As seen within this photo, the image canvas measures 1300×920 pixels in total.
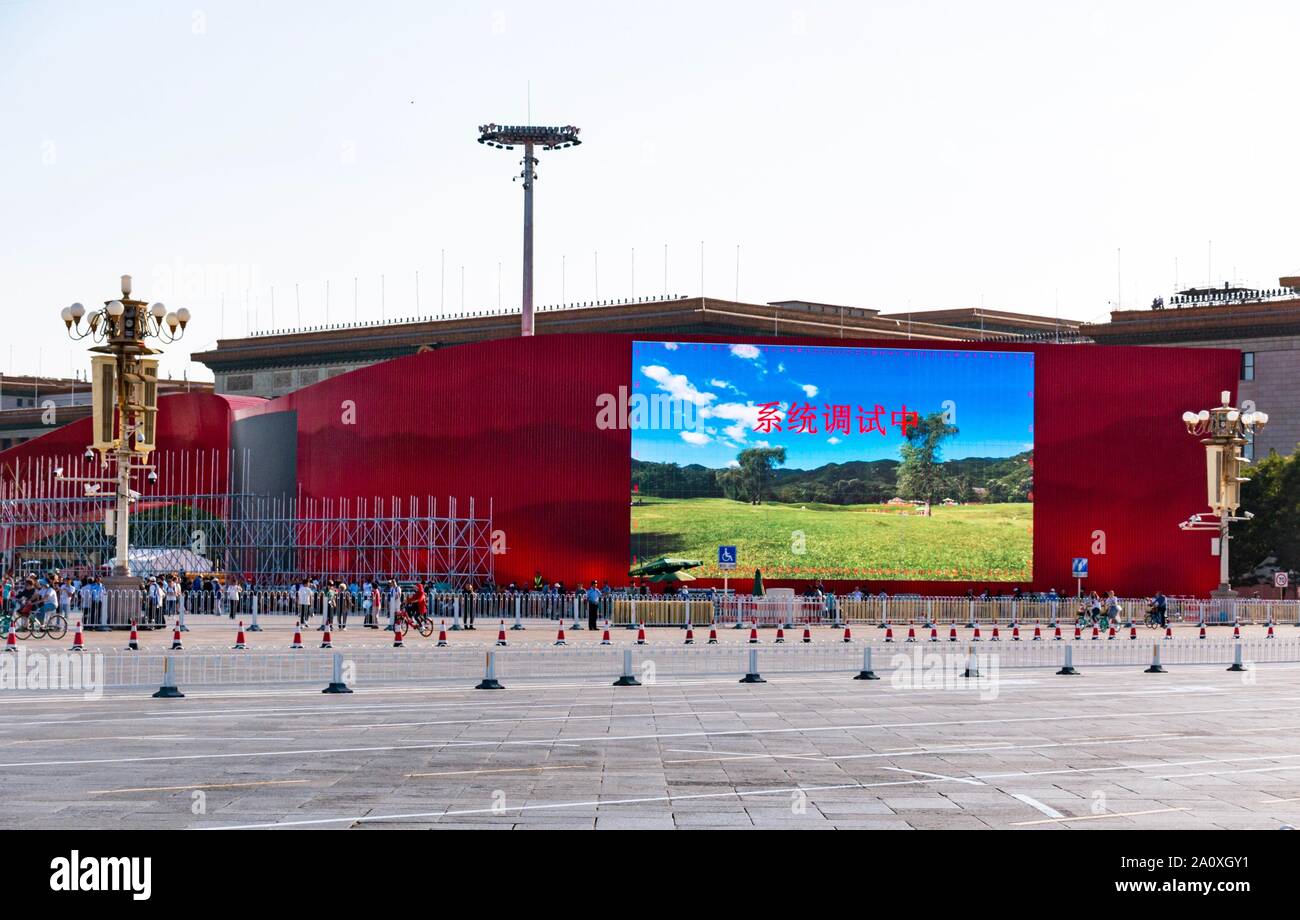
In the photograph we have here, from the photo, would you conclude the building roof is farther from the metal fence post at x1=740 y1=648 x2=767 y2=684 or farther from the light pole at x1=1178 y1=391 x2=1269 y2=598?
the metal fence post at x1=740 y1=648 x2=767 y2=684

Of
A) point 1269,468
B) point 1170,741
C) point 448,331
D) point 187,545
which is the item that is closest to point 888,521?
point 1269,468

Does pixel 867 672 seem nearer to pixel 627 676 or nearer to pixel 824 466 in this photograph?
pixel 627 676

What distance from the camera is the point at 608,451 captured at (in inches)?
2913

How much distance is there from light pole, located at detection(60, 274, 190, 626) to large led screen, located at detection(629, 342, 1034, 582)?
29685 millimetres

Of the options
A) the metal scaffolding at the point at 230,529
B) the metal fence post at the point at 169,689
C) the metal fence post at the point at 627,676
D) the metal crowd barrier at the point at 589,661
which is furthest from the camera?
the metal scaffolding at the point at 230,529

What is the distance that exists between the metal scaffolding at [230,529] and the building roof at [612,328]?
24067 millimetres

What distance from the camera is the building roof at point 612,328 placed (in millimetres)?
113125

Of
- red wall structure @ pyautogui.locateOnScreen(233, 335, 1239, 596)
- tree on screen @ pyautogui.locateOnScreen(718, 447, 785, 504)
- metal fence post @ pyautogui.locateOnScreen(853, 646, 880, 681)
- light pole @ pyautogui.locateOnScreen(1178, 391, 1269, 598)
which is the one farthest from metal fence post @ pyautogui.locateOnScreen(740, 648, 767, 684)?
tree on screen @ pyautogui.locateOnScreen(718, 447, 785, 504)

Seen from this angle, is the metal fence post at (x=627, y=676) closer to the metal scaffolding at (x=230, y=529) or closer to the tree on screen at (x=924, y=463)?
the metal scaffolding at (x=230, y=529)

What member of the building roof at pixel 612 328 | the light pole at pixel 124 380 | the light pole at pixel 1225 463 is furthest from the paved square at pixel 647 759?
the building roof at pixel 612 328

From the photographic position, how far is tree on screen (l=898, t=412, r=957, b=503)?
75.7 m

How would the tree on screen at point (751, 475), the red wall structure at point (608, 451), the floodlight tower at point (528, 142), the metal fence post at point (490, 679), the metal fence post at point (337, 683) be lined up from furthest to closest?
the floodlight tower at point (528, 142), the tree on screen at point (751, 475), the red wall structure at point (608, 451), the metal fence post at point (490, 679), the metal fence post at point (337, 683)
